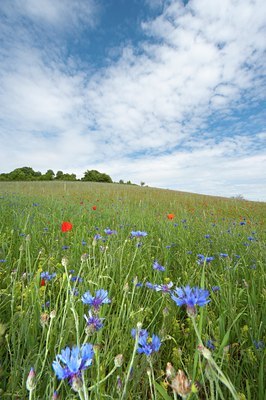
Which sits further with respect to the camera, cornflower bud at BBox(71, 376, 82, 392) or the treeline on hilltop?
the treeline on hilltop

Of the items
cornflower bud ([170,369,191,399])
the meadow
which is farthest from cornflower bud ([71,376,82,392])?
cornflower bud ([170,369,191,399])

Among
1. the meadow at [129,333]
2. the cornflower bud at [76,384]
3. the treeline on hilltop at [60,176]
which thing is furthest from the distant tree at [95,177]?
the cornflower bud at [76,384]

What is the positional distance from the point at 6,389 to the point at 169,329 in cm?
74

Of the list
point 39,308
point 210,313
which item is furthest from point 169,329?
point 39,308

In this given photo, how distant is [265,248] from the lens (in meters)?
2.06

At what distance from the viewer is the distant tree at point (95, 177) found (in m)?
42.4

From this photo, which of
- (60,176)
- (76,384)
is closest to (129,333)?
(76,384)

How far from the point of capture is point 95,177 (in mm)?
42750

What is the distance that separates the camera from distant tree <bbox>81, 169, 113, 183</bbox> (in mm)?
42438

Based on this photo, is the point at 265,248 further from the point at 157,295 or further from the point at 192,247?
the point at 157,295

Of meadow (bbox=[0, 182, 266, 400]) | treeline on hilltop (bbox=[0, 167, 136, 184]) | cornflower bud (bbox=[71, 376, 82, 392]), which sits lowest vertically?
meadow (bbox=[0, 182, 266, 400])

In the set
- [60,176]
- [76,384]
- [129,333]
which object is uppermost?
[60,176]

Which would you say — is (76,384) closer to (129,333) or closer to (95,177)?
(129,333)

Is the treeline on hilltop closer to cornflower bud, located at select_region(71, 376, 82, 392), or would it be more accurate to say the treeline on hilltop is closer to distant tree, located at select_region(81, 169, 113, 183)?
distant tree, located at select_region(81, 169, 113, 183)
